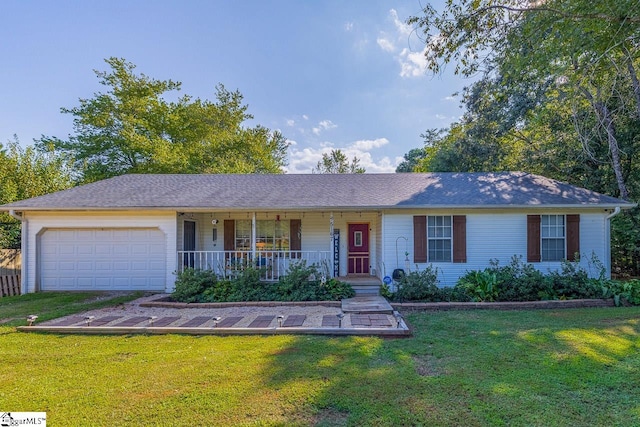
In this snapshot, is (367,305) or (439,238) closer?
(367,305)

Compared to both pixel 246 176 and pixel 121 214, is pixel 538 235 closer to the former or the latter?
pixel 246 176

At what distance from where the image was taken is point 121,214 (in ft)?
29.9

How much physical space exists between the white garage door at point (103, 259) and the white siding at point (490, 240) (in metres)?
7.00

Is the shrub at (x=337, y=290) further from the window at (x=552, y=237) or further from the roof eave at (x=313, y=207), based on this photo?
the window at (x=552, y=237)

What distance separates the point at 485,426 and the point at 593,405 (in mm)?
1290

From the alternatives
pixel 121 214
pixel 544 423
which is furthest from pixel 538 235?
pixel 121 214

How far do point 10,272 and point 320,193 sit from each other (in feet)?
33.4

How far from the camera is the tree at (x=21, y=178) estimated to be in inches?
456

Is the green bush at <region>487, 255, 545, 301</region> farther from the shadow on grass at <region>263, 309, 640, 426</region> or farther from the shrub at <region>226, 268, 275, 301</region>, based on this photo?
the shrub at <region>226, 268, 275, 301</region>

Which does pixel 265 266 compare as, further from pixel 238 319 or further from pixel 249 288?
pixel 238 319

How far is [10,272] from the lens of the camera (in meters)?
9.80

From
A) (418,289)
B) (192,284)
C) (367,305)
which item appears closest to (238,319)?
(192,284)

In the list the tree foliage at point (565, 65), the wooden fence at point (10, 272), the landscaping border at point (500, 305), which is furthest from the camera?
the wooden fence at point (10, 272)

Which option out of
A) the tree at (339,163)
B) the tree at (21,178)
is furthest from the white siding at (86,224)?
the tree at (339,163)
